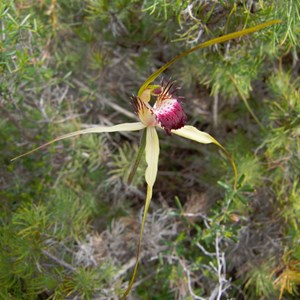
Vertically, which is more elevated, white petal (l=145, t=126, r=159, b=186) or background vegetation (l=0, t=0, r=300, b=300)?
white petal (l=145, t=126, r=159, b=186)

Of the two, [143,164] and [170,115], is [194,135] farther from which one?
[143,164]

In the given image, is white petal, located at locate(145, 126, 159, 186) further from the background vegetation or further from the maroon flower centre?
the background vegetation

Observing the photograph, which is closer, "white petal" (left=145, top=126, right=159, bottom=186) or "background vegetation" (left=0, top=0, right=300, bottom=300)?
"white petal" (left=145, top=126, right=159, bottom=186)

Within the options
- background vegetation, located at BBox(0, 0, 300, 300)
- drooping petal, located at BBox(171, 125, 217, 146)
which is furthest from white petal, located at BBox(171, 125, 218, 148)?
background vegetation, located at BBox(0, 0, 300, 300)

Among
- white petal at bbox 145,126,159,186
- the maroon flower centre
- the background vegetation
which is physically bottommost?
the background vegetation

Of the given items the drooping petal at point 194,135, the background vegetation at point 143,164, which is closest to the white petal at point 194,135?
the drooping petal at point 194,135

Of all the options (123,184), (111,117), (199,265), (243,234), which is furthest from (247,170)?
(111,117)

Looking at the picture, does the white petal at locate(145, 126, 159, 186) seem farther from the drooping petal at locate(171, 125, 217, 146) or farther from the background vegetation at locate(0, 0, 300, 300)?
the background vegetation at locate(0, 0, 300, 300)

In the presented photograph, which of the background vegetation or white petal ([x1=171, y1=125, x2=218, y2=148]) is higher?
white petal ([x1=171, y1=125, x2=218, y2=148])

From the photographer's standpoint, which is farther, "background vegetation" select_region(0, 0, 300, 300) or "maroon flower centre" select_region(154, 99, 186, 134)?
"background vegetation" select_region(0, 0, 300, 300)
